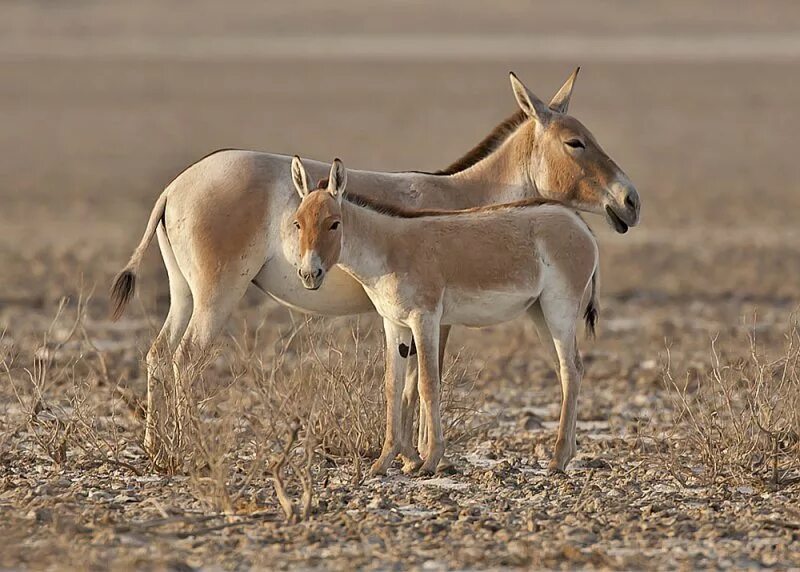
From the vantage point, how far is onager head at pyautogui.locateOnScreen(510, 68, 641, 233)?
33.4ft

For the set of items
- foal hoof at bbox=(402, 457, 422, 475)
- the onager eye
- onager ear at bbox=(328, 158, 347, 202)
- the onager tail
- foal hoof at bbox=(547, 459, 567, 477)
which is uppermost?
the onager eye

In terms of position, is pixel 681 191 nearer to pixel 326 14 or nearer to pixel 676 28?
pixel 676 28

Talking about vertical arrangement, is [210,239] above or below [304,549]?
above

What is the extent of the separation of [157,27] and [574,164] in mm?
62921

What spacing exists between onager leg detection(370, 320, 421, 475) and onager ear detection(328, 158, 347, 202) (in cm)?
97

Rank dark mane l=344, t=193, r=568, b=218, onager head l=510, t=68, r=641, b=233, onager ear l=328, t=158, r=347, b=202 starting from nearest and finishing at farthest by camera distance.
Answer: onager ear l=328, t=158, r=347, b=202 < dark mane l=344, t=193, r=568, b=218 < onager head l=510, t=68, r=641, b=233

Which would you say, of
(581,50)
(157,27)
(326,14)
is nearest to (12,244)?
(581,50)

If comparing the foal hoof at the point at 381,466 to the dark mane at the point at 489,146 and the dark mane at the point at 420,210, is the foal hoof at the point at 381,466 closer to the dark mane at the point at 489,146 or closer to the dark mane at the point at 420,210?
the dark mane at the point at 420,210

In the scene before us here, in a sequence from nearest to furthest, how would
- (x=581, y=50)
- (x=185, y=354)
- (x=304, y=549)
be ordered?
(x=304, y=549) < (x=185, y=354) < (x=581, y=50)

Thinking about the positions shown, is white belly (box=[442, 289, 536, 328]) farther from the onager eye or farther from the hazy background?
the hazy background

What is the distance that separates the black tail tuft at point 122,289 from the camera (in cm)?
1035

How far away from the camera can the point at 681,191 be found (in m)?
28.8

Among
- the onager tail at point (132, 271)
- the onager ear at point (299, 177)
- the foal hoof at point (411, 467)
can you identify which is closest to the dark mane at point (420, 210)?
the onager ear at point (299, 177)

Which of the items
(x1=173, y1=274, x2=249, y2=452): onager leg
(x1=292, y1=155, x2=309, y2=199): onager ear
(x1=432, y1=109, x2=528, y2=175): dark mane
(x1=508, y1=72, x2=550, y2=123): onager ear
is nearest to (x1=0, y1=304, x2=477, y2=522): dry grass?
(x1=173, y1=274, x2=249, y2=452): onager leg
